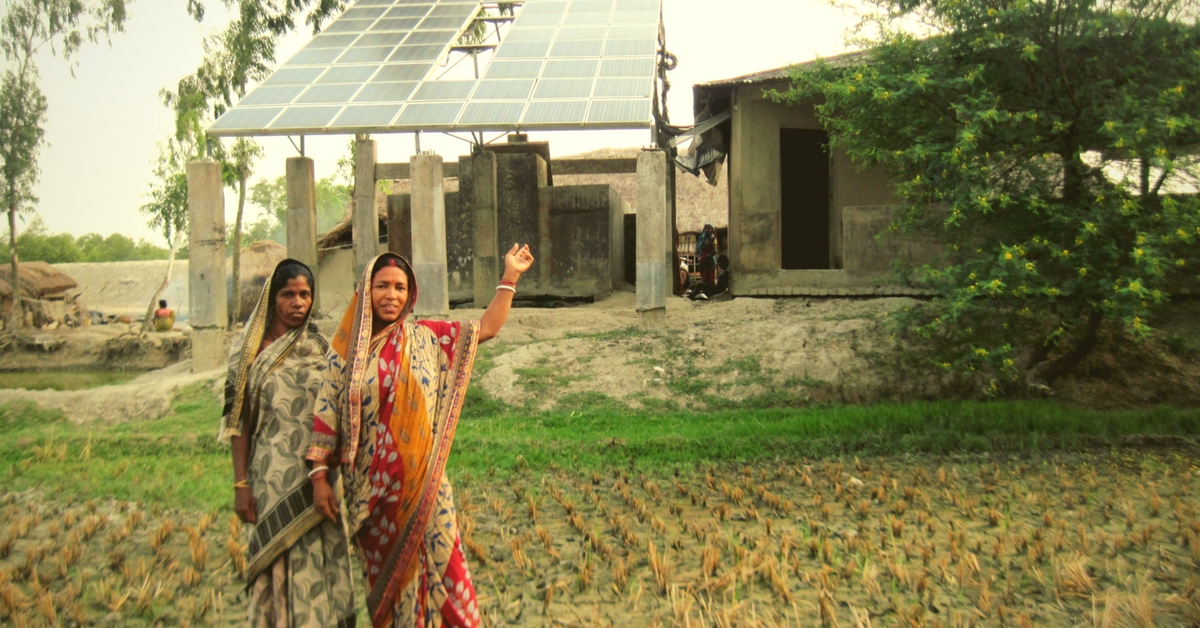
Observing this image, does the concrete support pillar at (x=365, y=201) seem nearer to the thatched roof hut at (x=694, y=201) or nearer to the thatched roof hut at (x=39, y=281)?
the thatched roof hut at (x=694, y=201)

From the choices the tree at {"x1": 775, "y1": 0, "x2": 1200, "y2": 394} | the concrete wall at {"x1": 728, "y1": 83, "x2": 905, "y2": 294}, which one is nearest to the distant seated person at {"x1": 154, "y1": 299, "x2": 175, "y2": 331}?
the concrete wall at {"x1": 728, "y1": 83, "x2": 905, "y2": 294}

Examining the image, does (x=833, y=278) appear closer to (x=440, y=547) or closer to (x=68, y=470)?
(x=68, y=470)

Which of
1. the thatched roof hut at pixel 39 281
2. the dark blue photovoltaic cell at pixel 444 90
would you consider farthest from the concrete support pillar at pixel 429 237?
the thatched roof hut at pixel 39 281

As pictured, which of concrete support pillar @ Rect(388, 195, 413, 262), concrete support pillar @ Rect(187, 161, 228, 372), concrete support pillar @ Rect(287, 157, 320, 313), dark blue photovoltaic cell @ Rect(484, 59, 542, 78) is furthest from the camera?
concrete support pillar @ Rect(388, 195, 413, 262)

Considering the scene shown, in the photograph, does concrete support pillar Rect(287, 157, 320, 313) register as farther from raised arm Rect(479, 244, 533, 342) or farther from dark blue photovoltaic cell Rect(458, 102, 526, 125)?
raised arm Rect(479, 244, 533, 342)

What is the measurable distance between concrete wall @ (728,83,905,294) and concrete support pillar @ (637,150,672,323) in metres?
1.32

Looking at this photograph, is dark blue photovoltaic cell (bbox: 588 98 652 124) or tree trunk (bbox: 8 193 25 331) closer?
dark blue photovoltaic cell (bbox: 588 98 652 124)

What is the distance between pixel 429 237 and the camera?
39.1 feet

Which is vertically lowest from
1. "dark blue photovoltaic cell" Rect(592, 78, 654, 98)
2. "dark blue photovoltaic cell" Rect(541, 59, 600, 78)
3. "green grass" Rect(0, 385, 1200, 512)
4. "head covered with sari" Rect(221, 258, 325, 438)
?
"green grass" Rect(0, 385, 1200, 512)

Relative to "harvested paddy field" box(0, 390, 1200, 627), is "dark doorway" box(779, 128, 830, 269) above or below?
above

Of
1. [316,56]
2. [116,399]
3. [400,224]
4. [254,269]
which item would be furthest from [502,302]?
[254,269]

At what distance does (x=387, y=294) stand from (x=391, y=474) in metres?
0.67

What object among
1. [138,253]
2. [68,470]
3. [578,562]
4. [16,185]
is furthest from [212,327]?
[138,253]

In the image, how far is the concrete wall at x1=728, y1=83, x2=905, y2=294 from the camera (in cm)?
1255
